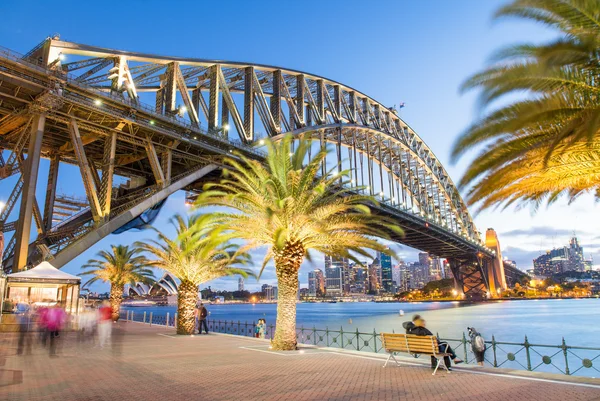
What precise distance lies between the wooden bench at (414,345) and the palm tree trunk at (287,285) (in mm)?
4395

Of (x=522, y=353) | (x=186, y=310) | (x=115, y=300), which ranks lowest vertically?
(x=522, y=353)

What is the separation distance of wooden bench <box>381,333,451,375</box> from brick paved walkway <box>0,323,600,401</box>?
0.41 metres

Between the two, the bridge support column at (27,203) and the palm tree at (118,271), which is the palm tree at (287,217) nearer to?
the bridge support column at (27,203)

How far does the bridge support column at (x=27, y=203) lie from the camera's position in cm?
2076

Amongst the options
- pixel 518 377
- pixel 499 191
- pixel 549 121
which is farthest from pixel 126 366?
pixel 549 121

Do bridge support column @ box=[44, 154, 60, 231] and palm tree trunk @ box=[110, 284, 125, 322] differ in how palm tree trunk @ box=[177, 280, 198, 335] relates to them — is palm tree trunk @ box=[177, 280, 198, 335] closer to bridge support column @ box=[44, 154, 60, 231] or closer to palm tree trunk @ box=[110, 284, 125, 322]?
bridge support column @ box=[44, 154, 60, 231]

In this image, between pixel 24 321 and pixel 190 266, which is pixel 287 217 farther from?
pixel 24 321

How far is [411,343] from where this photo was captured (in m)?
10.7

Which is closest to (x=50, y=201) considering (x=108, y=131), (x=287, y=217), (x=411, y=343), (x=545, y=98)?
(x=108, y=131)

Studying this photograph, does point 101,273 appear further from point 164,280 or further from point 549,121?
point 164,280

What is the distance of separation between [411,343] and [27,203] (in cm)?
1912

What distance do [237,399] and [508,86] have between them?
6.69 metres

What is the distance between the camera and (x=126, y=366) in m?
11.3

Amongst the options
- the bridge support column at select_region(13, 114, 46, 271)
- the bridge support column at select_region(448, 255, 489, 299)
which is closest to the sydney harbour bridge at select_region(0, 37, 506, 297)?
the bridge support column at select_region(13, 114, 46, 271)
